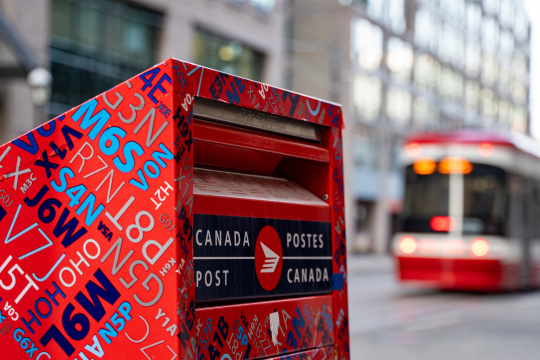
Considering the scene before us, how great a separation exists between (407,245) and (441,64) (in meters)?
37.9

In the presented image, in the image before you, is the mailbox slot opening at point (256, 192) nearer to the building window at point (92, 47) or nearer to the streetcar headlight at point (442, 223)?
the streetcar headlight at point (442, 223)

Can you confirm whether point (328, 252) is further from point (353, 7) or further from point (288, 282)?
point (353, 7)

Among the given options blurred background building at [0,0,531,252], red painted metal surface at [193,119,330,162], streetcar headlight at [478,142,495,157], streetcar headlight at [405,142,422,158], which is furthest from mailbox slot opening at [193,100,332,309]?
streetcar headlight at [405,142,422,158]

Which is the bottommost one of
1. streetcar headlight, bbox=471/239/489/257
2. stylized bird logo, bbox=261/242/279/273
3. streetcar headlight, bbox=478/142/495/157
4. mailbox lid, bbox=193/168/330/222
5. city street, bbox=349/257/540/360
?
city street, bbox=349/257/540/360

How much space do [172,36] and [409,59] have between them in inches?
977

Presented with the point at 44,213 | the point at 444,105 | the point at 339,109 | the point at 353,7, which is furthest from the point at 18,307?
the point at 444,105

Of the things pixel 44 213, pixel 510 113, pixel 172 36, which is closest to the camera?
pixel 44 213

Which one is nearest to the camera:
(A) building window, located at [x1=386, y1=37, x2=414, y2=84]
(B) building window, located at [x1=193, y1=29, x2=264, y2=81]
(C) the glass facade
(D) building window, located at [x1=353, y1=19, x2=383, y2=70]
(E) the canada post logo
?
(E) the canada post logo

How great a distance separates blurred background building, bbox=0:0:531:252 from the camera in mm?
18578

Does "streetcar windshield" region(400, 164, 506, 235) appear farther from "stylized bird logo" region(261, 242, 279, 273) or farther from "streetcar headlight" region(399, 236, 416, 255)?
"stylized bird logo" region(261, 242, 279, 273)

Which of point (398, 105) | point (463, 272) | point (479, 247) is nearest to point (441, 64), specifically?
point (398, 105)

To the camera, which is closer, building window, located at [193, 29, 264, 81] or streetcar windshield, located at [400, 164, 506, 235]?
streetcar windshield, located at [400, 164, 506, 235]

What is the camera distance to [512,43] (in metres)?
67.8

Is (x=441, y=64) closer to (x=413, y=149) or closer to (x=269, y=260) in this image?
(x=413, y=149)
